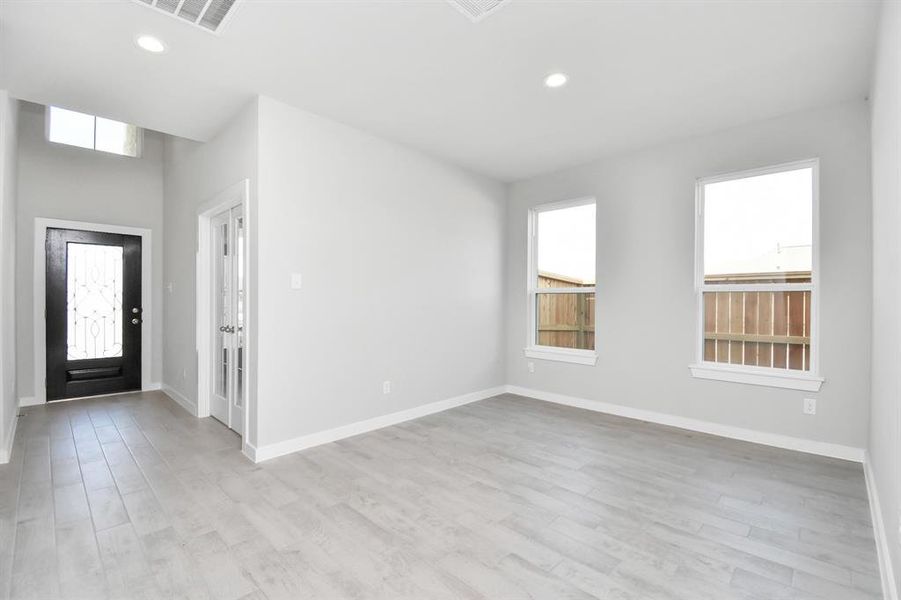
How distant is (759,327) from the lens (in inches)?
146

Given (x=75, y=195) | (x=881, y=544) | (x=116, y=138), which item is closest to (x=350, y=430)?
(x=881, y=544)

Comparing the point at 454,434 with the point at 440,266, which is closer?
the point at 454,434

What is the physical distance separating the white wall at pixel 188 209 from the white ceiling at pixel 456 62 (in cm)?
26

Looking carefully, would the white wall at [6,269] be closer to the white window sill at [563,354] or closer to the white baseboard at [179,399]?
the white baseboard at [179,399]

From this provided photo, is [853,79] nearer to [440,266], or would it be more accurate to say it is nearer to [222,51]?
[440,266]

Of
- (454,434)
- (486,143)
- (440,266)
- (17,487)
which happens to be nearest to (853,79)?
(486,143)

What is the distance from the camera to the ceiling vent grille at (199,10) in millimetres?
2223

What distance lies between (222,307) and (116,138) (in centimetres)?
291

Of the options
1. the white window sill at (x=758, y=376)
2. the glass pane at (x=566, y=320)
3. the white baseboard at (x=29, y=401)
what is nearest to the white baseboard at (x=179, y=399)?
the white baseboard at (x=29, y=401)

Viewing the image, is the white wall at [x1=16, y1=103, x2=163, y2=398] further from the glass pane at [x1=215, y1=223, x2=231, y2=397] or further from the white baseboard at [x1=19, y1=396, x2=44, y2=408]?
the glass pane at [x1=215, y1=223, x2=231, y2=397]

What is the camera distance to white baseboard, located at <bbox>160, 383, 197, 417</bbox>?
4.38 m

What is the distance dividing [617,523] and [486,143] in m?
3.42

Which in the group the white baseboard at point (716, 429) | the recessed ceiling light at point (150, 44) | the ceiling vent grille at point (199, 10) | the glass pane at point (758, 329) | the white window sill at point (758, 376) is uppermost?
the ceiling vent grille at point (199, 10)

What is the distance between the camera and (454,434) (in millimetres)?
3828
